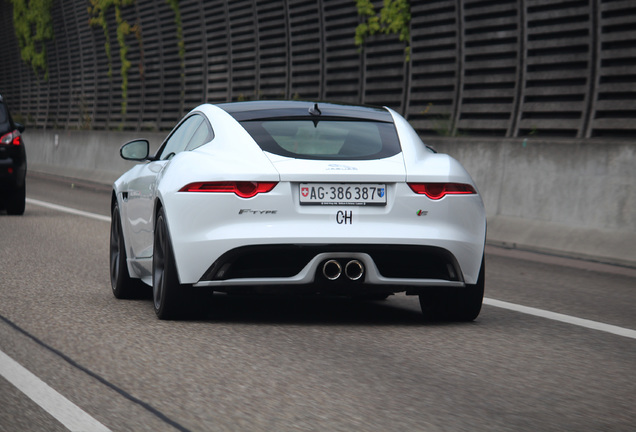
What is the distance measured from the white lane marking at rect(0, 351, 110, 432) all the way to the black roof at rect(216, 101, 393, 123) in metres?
2.33

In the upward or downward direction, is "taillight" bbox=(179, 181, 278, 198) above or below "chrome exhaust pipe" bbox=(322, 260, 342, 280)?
above

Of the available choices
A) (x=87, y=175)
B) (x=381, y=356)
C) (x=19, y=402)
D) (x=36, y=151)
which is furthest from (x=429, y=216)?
(x=36, y=151)

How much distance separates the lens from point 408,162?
7164mm

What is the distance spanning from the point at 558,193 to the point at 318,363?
7243mm

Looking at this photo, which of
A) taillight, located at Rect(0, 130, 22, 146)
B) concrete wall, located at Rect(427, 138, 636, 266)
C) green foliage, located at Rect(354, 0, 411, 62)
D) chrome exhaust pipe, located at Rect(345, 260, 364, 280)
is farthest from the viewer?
green foliage, located at Rect(354, 0, 411, 62)

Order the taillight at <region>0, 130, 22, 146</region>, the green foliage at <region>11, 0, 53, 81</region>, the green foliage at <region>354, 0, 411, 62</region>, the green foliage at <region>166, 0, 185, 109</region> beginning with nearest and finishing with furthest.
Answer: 1. the taillight at <region>0, 130, 22, 146</region>
2. the green foliage at <region>354, 0, 411, 62</region>
3. the green foliage at <region>166, 0, 185, 109</region>
4. the green foliage at <region>11, 0, 53, 81</region>

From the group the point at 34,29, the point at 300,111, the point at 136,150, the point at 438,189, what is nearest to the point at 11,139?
the point at 136,150

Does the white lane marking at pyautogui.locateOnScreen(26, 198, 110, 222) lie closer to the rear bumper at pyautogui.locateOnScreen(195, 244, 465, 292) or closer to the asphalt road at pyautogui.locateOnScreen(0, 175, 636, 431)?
the asphalt road at pyautogui.locateOnScreen(0, 175, 636, 431)

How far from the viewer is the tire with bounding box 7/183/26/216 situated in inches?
675

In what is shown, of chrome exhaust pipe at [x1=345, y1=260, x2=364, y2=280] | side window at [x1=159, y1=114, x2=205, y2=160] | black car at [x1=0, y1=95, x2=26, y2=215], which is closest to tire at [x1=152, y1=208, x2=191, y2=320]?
side window at [x1=159, y1=114, x2=205, y2=160]

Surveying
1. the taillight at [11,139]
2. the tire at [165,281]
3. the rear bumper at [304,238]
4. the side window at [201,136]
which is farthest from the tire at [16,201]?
the rear bumper at [304,238]

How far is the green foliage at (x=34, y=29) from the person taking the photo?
35.9 meters

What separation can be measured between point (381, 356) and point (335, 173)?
1163 millimetres

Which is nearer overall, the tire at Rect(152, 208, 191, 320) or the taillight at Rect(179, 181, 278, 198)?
the taillight at Rect(179, 181, 278, 198)
